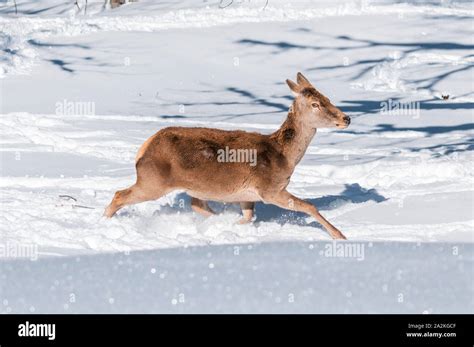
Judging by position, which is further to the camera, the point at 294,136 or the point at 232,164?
the point at 294,136

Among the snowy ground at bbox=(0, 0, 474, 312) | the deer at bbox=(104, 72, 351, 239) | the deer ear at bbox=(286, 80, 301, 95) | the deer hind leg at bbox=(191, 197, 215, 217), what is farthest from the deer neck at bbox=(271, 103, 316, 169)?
the deer hind leg at bbox=(191, 197, 215, 217)

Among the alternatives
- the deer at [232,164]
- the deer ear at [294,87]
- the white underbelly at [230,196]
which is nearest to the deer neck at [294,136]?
the deer at [232,164]

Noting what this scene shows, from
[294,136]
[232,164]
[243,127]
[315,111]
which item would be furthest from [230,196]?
[243,127]

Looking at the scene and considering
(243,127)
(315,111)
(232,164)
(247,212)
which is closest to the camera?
(232,164)

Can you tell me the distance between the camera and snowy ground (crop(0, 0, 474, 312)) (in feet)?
23.3

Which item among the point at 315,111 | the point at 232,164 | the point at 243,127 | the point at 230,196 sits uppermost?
the point at 243,127

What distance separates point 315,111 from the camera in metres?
8.47

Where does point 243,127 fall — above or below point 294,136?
above

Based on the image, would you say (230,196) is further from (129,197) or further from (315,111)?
(315,111)

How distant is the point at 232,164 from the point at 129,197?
882mm

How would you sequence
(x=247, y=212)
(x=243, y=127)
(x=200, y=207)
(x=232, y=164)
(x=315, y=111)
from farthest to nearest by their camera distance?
(x=243, y=127) < (x=200, y=207) < (x=247, y=212) < (x=315, y=111) < (x=232, y=164)

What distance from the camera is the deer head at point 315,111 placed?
8453mm

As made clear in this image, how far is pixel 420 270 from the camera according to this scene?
22.5 feet

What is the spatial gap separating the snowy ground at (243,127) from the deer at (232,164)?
0.26 meters
